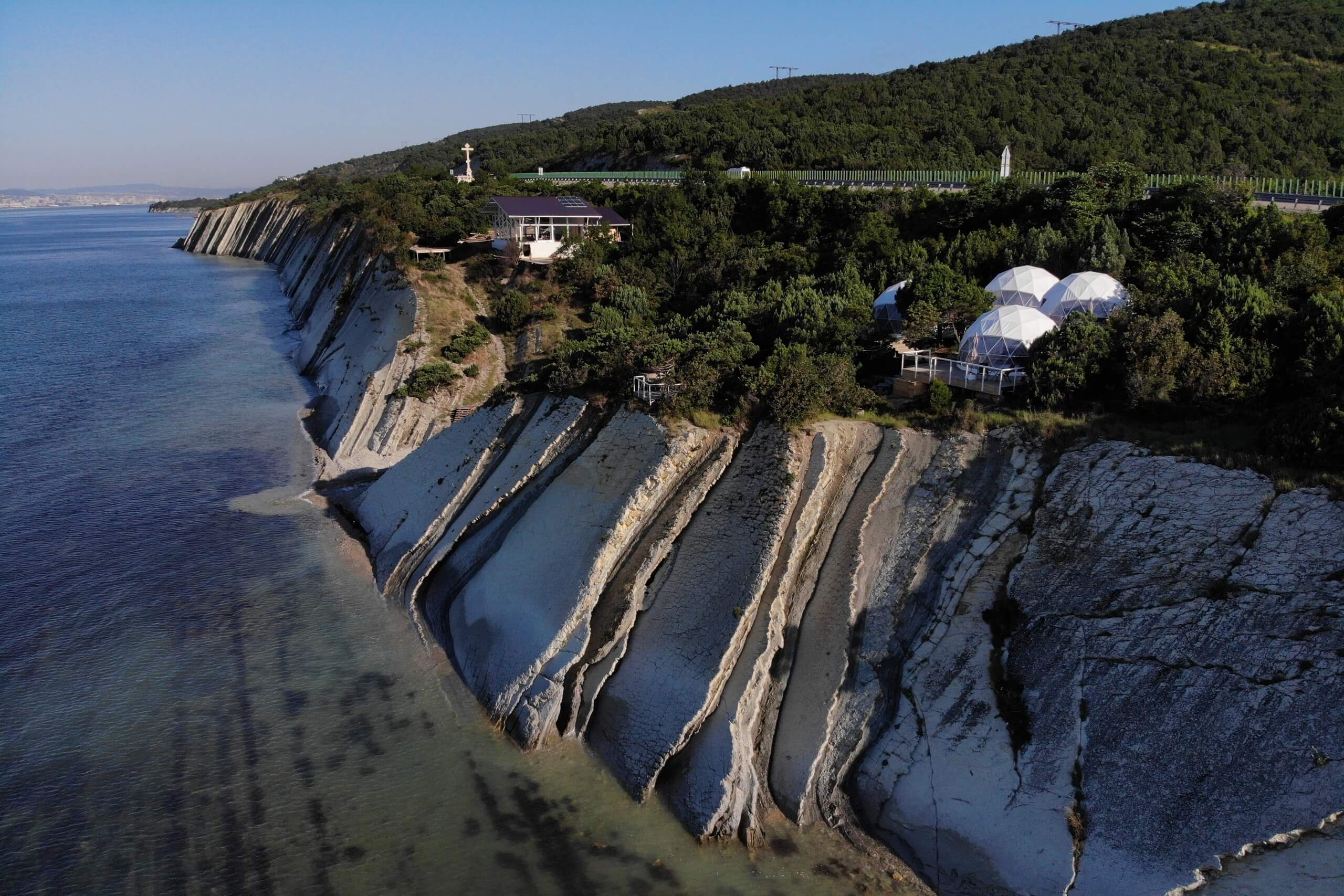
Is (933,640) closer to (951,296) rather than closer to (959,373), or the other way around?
(959,373)

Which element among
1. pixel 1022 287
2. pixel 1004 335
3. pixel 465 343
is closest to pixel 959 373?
pixel 1004 335

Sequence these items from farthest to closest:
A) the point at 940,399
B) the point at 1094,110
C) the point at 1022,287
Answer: the point at 1094,110 → the point at 1022,287 → the point at 940,399

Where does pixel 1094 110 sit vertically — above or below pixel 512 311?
above

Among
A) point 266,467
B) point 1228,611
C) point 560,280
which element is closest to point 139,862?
point 1228,611

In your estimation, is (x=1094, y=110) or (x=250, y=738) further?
(x=1094, y=110)

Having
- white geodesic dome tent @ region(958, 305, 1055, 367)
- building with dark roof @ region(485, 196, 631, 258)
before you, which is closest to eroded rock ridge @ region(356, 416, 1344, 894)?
white geodesic dome tent @ region(958, 305, 1055, 367)

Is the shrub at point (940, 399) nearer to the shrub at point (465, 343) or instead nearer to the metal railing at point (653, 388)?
the metal railing at point (653, 388)

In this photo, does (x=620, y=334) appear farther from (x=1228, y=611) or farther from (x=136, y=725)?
(x=1228, y=611)
